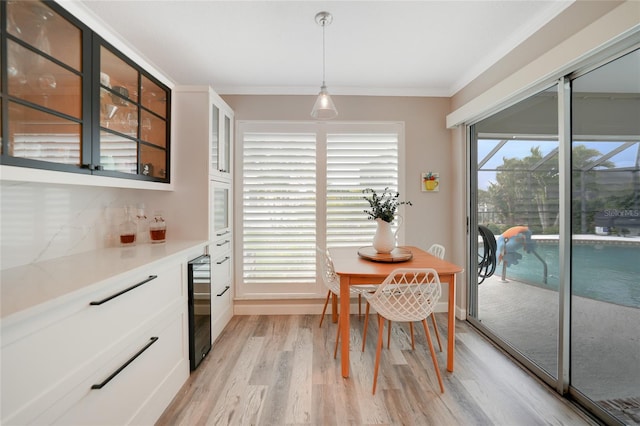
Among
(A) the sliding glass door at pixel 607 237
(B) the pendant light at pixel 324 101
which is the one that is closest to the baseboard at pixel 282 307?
(A) the sliding glass door at pixel 607 237

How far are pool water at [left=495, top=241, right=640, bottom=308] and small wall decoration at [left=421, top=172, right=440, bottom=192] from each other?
4.29 ft

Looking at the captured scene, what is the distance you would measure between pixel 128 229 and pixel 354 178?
223cm

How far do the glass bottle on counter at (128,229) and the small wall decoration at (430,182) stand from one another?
291 centimetres

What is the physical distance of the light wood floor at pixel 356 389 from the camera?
5.52 feet

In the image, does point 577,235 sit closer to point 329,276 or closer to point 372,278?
point 372,278

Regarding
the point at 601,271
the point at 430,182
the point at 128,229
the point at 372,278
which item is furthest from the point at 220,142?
the point at 601,271

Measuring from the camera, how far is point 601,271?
5.59 feet

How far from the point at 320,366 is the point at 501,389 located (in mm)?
1272

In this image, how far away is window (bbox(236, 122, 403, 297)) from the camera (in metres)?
3.22

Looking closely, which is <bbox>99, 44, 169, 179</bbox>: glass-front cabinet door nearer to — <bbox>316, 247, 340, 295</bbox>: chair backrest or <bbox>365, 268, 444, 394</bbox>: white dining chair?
<bbox>316, 247, 340, 295</bbox>: chair backrest

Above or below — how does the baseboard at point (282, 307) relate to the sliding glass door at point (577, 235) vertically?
below

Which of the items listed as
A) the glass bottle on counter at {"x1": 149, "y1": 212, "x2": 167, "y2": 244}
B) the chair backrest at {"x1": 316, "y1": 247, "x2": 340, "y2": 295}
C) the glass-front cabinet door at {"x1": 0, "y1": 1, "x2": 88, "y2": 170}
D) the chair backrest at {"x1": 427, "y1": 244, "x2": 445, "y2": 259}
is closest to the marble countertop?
the glass bottle on counter at {"x1": 149, "y1": 212, "x2": 167, "y2": 244}

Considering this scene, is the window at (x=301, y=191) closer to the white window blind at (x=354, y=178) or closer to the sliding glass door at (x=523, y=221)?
the white window blind at (x=354, y=178)

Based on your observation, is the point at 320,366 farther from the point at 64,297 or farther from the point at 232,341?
the point at 64,297
